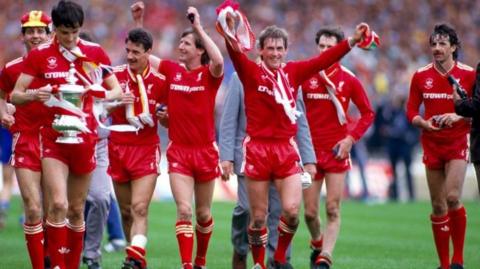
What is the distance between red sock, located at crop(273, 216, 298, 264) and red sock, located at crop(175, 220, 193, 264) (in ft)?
3.41

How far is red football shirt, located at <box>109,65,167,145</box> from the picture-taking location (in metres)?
11.8

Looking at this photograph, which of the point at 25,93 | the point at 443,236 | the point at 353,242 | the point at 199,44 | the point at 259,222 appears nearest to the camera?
the point at 25,93

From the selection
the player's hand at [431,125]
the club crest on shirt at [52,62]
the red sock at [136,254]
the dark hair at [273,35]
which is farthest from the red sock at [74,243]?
the player's hand at [431,125]

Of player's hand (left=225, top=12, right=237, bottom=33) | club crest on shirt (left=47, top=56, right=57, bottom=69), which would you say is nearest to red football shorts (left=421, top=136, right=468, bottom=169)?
player's hand (left=225, top=12, right=237, bottom=33)

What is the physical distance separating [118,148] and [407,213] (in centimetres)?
1275

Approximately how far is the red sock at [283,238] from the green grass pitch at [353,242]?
1.79 m

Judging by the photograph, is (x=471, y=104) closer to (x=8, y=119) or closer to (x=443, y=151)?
(x=443, y=151)

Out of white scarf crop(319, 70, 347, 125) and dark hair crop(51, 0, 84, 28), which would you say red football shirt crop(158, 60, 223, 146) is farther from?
white scarf crop(319, 70, 347, 125)

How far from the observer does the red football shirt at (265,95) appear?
11398 mm

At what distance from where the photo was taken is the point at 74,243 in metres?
11.3

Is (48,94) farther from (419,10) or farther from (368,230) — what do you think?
(419,10)

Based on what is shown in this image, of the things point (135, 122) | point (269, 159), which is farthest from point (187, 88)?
point (269, 159)

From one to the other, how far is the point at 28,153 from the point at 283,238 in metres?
2.88

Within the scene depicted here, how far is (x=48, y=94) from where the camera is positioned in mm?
10320
